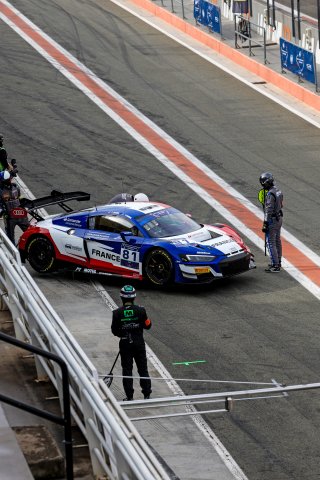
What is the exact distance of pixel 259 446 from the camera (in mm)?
15664


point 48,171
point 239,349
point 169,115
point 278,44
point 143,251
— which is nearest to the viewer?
point 239,349

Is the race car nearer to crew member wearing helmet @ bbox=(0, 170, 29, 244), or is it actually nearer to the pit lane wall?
crew member wearing helmet @ bbox=(0, 170, 29, 244)

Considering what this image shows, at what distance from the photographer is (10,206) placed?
2394 cm

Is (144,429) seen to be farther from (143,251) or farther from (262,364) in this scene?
(143,251)

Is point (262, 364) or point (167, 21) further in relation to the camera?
point (167, 21)

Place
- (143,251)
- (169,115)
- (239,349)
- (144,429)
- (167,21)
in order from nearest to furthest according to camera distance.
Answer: (144,429), (239,349), (143,251), (169,115), (167,21)

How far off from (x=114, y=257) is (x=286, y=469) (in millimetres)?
8061

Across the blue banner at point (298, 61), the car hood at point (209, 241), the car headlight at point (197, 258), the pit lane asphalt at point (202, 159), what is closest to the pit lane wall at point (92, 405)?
the pit lane asphalt at point (202, 159)

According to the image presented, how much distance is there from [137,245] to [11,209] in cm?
311

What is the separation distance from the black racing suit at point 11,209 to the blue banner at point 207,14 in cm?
1828

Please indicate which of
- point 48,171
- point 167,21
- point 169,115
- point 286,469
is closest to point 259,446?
point 286,469

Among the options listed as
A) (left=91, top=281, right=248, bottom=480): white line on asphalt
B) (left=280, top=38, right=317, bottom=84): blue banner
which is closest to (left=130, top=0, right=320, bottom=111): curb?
(left=280, top=38, right=317, bottom=84): blue banner

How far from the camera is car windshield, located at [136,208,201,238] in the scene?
72.4 ft

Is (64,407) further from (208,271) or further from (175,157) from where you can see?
(175,157)
